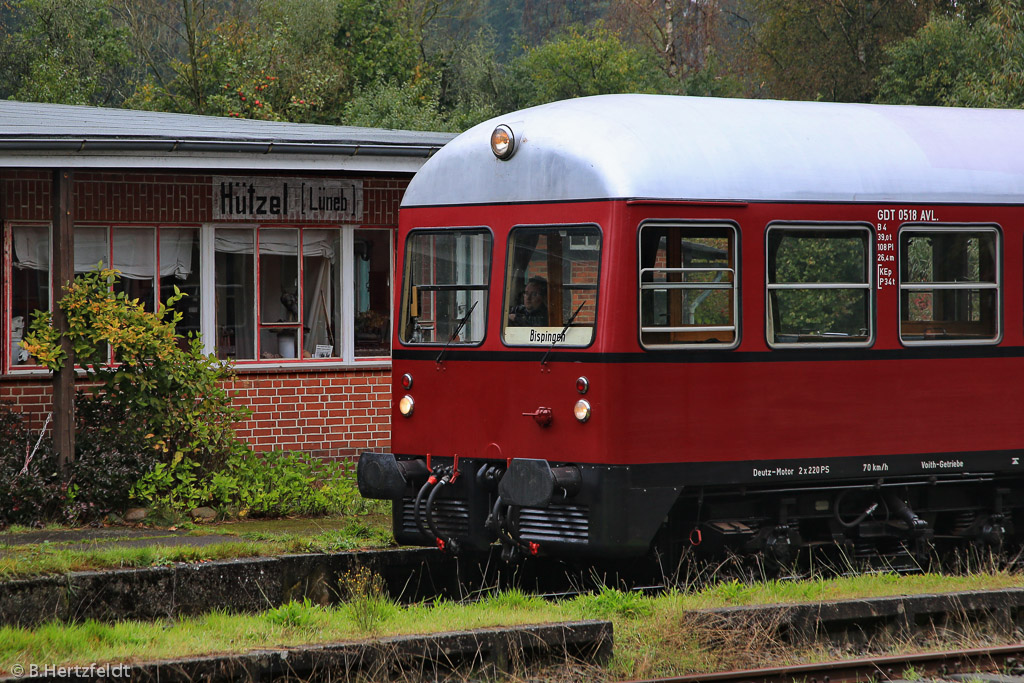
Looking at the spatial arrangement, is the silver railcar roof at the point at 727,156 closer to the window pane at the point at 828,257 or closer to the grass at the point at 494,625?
the window pane at the point at 828,257

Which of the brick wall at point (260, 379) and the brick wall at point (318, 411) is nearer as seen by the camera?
the brick wall at point (260, 379)

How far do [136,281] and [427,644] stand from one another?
6882mm

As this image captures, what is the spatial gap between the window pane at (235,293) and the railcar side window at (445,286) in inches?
151

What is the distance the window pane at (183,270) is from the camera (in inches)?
494

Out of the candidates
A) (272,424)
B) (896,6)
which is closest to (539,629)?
(272,424)

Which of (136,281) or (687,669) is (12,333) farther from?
(687,669)

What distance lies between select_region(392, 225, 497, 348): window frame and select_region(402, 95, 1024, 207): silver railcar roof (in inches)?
7.8

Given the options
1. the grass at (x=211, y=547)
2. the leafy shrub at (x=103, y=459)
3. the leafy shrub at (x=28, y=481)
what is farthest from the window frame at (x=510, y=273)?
the leafy shrub at (x=28, y=481)

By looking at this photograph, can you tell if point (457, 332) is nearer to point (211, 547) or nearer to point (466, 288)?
point (466, 288)

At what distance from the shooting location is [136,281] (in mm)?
12445

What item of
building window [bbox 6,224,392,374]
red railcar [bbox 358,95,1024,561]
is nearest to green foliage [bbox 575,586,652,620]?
red railcar [bbox 358,95,1024,561]

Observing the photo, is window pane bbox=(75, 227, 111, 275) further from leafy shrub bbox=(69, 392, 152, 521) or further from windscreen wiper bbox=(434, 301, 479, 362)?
windscreen wiper bbox=(434, 301, 479, 362)

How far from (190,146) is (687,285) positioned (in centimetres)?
496

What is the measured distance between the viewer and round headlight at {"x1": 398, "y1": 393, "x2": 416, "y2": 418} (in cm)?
931
